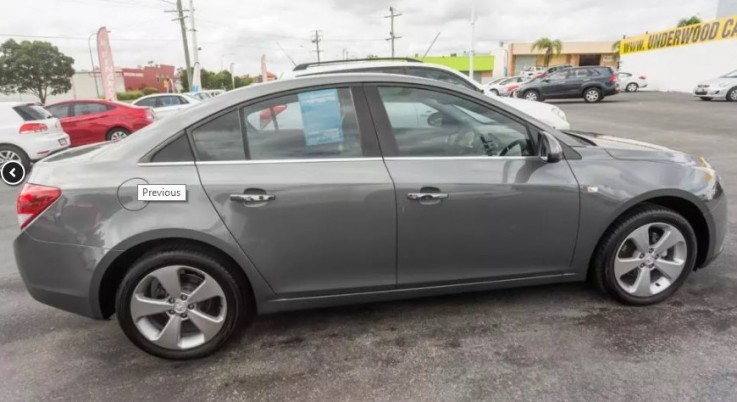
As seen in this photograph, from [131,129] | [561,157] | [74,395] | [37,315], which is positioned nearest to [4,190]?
[131,129]

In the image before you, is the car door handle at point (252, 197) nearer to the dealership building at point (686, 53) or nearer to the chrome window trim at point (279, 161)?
the chrome window trim at point (279, 161)

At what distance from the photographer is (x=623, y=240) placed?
9.54ft

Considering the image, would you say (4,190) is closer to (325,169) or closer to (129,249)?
(129,249)

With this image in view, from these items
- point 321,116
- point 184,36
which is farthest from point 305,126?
point 184,36

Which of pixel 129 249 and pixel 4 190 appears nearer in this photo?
pixel 129 249

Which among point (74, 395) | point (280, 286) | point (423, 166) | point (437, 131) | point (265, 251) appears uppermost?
point (437, 131)

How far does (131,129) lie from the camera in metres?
11.7

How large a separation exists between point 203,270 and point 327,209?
746 millimetres

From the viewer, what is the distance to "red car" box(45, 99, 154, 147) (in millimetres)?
11258

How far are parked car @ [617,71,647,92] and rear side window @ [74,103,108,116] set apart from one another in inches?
1201

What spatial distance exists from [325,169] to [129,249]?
3.64 feet

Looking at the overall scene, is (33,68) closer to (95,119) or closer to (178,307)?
(95,119)

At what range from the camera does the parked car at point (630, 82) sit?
30.5 meters

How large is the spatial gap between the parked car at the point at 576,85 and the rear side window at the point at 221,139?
21.4 metres
